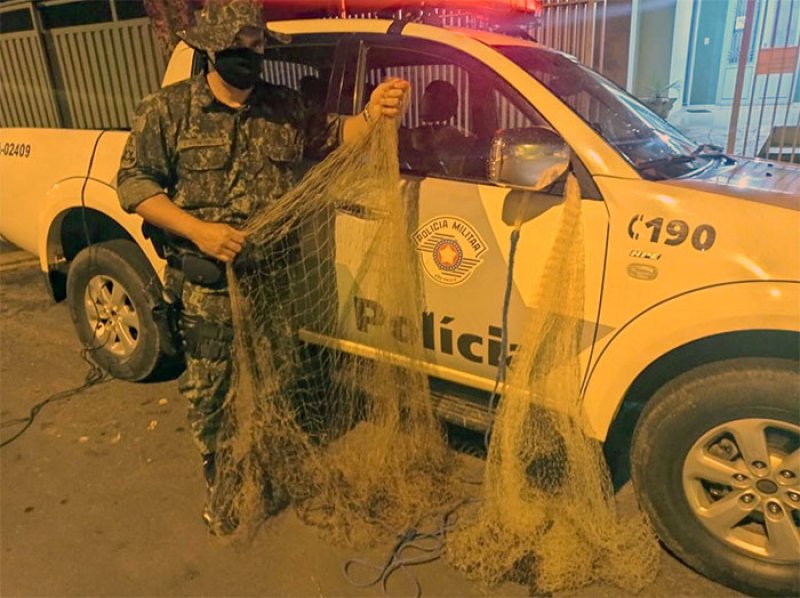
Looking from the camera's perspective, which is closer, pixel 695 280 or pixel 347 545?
→ pixel 695 280

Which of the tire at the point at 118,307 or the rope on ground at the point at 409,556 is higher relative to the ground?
the tire at the point at 118,307

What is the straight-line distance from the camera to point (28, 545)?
2.69m

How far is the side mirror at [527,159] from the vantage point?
2.29 metres

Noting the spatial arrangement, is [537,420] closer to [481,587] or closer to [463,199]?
[481,587]


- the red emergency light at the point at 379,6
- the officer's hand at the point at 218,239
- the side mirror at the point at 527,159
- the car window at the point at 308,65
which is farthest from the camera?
the red emergency light at the point at 379,6

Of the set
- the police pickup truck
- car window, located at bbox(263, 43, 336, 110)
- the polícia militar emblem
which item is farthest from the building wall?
the polícia militar emblem

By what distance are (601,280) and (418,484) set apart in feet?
4.02

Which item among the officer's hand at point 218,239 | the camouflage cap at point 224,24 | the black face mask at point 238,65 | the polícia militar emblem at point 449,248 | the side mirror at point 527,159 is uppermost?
the camouflage cap at point 224,24

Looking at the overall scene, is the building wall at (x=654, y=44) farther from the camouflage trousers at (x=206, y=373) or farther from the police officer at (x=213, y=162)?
the camouflage trousers at (x=206, y=373)

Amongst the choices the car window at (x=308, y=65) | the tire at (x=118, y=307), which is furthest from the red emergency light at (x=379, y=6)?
the tire at (x=118, y=307)

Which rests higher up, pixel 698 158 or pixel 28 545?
pixel 698 158

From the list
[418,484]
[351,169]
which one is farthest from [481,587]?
[351,169]

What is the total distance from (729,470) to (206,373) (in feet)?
6.81

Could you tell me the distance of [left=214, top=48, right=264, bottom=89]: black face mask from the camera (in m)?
2.39
